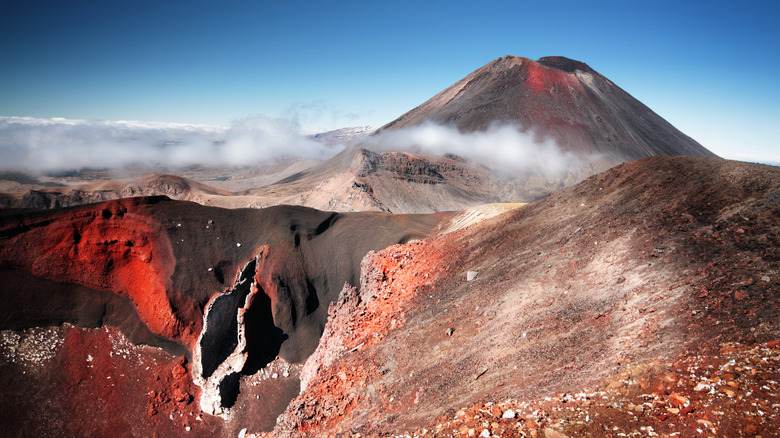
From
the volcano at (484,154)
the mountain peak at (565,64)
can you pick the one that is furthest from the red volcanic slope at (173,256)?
the mountain peak at (565,64)

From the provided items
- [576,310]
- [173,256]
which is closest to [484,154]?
[173,256]

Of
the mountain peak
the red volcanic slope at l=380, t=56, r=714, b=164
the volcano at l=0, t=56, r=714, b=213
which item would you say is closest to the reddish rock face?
the volcano at l=0, t=56, r=714, b=213

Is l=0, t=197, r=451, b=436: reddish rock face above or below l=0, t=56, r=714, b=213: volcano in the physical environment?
below

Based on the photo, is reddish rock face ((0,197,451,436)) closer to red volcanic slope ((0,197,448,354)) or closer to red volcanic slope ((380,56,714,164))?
red volcanic slope ((0,197,448,354))

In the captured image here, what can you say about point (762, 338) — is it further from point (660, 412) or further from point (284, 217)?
point (284, 217)

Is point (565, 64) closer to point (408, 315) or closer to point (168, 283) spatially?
point (408, 315)

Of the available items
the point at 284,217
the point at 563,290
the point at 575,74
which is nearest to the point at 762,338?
the point at 563,290

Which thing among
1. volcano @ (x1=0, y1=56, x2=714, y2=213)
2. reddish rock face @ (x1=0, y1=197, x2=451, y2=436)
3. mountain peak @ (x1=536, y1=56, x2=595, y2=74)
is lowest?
reddish rock face @ (x1=0, y1=197, x2=451, y2=436)

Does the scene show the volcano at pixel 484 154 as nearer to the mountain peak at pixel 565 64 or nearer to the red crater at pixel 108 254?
the mountain peak at pixel 565 64
